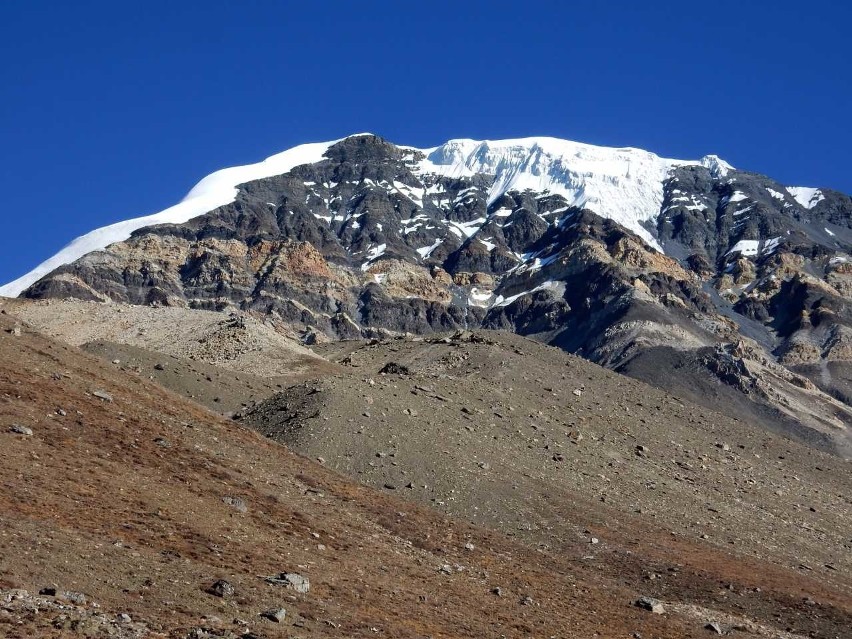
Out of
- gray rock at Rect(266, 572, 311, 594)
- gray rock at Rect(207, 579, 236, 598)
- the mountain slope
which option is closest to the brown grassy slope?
the mountain slope

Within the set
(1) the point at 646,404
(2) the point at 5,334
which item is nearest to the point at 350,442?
(2) the point at 5,334

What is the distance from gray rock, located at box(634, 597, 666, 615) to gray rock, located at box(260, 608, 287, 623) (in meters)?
14.5

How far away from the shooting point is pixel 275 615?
71.2ft

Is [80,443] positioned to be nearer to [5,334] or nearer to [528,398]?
[5,334]

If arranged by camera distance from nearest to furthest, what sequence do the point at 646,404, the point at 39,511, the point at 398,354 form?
the point at 39,511
the point at 646,404
the point at 398,354

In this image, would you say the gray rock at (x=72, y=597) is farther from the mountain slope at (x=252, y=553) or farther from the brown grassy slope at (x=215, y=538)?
the brown grassy slope at (x=215, y=538)

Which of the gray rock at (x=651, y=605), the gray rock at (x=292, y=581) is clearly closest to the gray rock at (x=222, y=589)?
the gray rock at (x=292, y=581)

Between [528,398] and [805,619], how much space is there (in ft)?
91.9

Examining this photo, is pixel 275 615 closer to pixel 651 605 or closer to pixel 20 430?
pixel 20 430

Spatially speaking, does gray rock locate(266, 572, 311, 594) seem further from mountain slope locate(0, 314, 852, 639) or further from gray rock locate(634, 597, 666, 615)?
gray rock locate(634, 597, 666, 615)

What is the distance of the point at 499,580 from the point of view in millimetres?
30844

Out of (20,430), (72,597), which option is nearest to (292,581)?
(72,597)

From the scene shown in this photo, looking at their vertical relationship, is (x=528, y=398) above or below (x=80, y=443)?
above

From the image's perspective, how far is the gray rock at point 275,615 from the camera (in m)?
21.7
